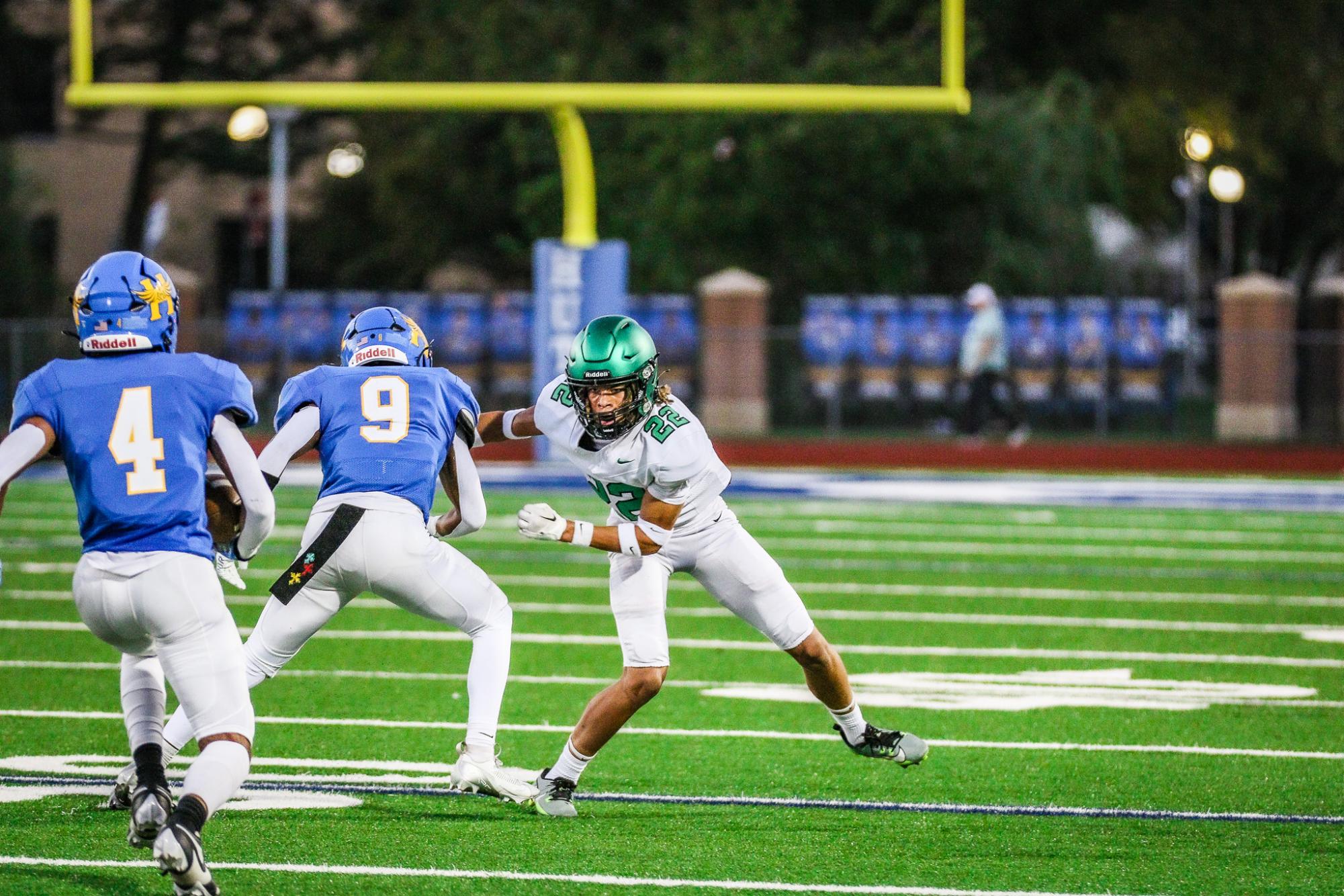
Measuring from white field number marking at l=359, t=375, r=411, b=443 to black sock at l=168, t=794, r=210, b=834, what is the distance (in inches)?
61.7

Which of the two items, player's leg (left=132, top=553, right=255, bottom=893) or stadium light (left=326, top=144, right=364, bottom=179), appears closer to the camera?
player's leg (left=132, top=553, right=255, bottom=893)

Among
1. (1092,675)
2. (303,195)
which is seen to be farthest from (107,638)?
(303,195)

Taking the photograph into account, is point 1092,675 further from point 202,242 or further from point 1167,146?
point 202,242

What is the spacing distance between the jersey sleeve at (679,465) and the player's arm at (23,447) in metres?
1.87

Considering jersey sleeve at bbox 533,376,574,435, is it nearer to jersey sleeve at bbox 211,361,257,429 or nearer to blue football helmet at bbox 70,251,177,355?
jersey sleeve at bbox 211,361,257,429

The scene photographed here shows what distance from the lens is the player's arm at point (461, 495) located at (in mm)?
6270

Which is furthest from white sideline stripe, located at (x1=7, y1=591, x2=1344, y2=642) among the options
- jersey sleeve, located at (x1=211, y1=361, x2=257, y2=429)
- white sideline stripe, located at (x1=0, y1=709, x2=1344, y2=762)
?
jersey sleeve, located at (x1=211, y1=361, x2=257, y2=429)

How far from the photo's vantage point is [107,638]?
5.02m

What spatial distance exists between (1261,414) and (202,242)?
74.1ft

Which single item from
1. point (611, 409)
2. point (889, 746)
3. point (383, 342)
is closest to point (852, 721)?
point (889, 746)

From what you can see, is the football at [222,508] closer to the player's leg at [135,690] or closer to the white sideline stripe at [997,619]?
the player's leg at [135,690]

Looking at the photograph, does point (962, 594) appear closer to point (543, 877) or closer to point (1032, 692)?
point (1032, 692)

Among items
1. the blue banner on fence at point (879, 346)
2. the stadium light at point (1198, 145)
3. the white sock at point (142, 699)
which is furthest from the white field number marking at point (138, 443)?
the stadium light at point (1198, 145)

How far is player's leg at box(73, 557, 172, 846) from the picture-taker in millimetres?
4844
